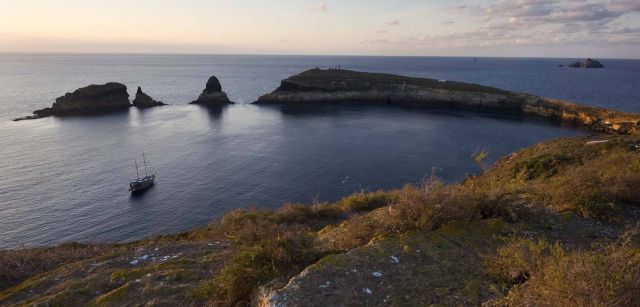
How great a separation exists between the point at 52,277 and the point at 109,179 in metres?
38.6

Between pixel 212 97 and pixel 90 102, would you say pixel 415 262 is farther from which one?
pixel 90 102

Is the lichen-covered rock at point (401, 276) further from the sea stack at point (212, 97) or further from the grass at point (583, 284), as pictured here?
the sea stack at point (212, 97)

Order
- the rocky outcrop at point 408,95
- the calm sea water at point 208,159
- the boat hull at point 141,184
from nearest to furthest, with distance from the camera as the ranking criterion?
1. the calm sea water at point 208,159
2. the boat hull at point 141,184
3. the rocky outcrop at point 408,95

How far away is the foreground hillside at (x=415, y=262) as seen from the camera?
663 centimetres

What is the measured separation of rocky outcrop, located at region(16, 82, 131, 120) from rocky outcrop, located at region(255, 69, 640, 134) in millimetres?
39476

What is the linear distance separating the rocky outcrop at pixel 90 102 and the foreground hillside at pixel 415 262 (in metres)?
97.6

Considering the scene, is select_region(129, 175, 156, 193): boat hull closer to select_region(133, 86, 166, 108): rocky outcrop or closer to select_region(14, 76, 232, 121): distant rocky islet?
select_region(14, 76, 232, 121): distant rocky islet

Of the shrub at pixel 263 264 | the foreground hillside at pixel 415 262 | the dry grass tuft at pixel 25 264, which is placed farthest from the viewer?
the dry grass tuft at pixel 25 264

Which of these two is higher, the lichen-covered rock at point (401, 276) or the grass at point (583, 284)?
the grass at point (583, 284)

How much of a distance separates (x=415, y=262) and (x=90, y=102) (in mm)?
116879

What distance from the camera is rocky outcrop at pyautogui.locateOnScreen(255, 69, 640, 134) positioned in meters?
94.0

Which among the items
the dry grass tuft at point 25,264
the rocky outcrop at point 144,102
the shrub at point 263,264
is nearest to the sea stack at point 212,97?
the rocky outcrop at point 144,102

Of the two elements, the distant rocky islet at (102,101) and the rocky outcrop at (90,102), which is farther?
the distant rocky islet at (102,101)

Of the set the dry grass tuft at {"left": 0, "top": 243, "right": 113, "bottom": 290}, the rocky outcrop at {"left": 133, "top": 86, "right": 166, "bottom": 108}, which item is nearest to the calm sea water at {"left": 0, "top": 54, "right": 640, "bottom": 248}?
the rocky outcrop at {"left": 133, "top": 86, "right": 166, "bottom": 108}
